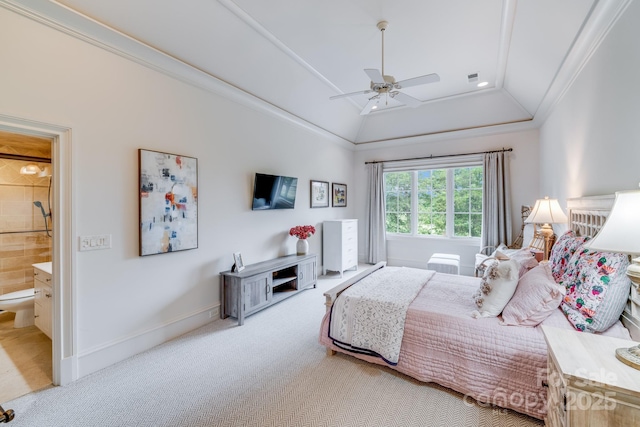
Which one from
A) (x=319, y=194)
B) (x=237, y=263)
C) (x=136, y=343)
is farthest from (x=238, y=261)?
(x=319, y=194)

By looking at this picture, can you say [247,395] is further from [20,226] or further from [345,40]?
[20,226]

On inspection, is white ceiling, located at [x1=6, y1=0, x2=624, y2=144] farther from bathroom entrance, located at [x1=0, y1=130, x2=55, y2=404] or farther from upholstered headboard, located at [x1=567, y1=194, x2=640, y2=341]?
bathroom entrance, located at [x1=0, y1=130, x2=55, y2=404]

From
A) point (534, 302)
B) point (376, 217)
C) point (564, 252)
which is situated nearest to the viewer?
point (534, 302)

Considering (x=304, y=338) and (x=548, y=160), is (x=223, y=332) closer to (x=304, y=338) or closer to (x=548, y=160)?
(x=304, y=338)

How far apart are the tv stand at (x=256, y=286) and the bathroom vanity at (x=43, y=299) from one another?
63.4 inches

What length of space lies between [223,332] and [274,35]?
340cm

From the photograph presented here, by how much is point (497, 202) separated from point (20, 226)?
7.71 m

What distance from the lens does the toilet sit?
9.69 feet

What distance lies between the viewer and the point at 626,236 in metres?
1.13

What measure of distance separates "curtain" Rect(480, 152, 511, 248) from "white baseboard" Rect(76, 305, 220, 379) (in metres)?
4.91

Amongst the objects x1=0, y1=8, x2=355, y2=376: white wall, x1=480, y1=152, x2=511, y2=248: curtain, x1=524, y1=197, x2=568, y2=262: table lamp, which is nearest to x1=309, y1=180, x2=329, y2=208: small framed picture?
x1=0, y1=8, x2=355, y2=376: white wall

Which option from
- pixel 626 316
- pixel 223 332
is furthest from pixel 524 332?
pixel 223 332

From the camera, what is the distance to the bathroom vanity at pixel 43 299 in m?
2.65

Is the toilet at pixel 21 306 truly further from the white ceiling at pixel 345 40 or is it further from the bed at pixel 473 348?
the bed at pixel 473 348
